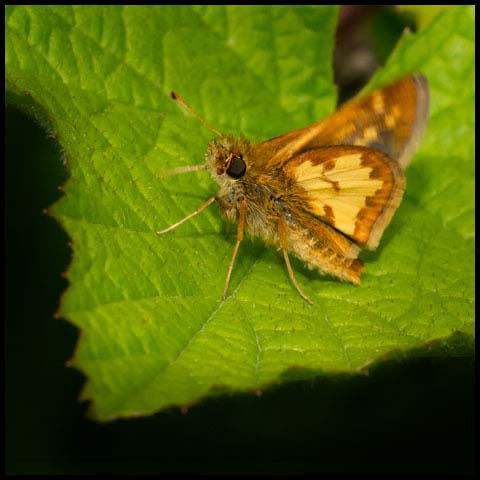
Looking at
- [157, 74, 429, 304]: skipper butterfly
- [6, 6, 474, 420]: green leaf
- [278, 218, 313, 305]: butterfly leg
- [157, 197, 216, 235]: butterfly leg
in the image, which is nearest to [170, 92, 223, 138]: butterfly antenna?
[157, 74, 429, 304]: skipper butterfly

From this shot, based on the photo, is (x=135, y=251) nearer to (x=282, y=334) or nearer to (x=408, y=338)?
(x=282, y=334)

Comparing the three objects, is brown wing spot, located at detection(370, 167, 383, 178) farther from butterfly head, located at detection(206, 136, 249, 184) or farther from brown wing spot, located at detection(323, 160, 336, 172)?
butterfly head, located at detection(206, 136, 249, 184)

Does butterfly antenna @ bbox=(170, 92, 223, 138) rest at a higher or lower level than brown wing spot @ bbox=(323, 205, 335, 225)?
higher

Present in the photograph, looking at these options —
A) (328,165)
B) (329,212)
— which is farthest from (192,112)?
(329,212)

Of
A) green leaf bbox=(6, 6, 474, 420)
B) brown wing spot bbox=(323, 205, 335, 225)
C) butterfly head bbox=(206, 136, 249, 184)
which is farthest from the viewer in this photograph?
brown wing spot bbox=(323, 205, 335, 225)

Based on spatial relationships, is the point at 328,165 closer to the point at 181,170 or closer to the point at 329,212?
the point at 329,212

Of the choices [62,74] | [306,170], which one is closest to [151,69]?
[62,74]
